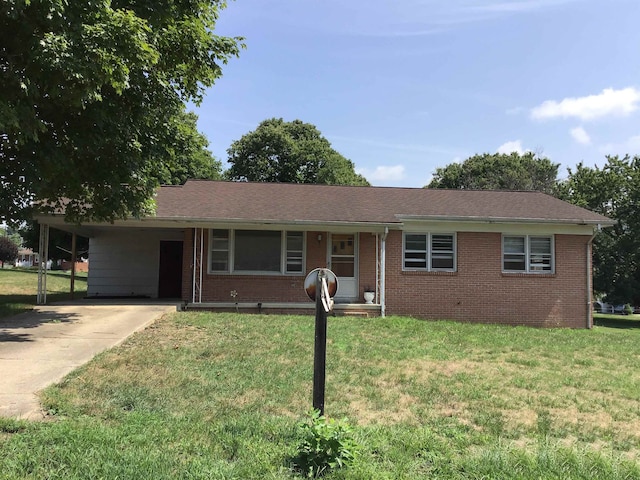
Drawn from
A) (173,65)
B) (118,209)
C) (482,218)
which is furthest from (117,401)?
(482,218)

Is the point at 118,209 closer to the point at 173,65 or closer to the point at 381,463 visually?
the point at 173,65

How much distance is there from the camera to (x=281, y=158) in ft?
131

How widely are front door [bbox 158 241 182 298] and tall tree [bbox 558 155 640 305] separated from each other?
23542mm

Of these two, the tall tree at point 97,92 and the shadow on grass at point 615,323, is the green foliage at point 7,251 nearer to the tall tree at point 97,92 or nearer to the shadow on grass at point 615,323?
the tall tree at point 97,92

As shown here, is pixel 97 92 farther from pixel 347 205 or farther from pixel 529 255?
pixel 529 255

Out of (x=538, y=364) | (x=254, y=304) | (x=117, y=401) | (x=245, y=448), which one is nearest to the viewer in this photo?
(x=245, y=448)

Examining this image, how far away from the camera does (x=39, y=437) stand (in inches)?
165

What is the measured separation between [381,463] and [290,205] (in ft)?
38.9

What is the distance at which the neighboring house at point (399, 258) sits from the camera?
1432 centimetres

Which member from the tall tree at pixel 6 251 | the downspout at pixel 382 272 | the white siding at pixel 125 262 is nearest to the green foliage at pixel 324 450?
the downspout at pixel 382 272

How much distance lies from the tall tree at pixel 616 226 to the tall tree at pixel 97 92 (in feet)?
84.7

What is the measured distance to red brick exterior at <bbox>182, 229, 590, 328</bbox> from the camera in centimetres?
1487

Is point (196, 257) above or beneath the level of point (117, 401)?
above

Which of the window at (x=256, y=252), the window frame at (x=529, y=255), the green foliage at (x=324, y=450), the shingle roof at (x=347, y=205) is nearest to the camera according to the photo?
the green foliage at (x=324, y=450)
